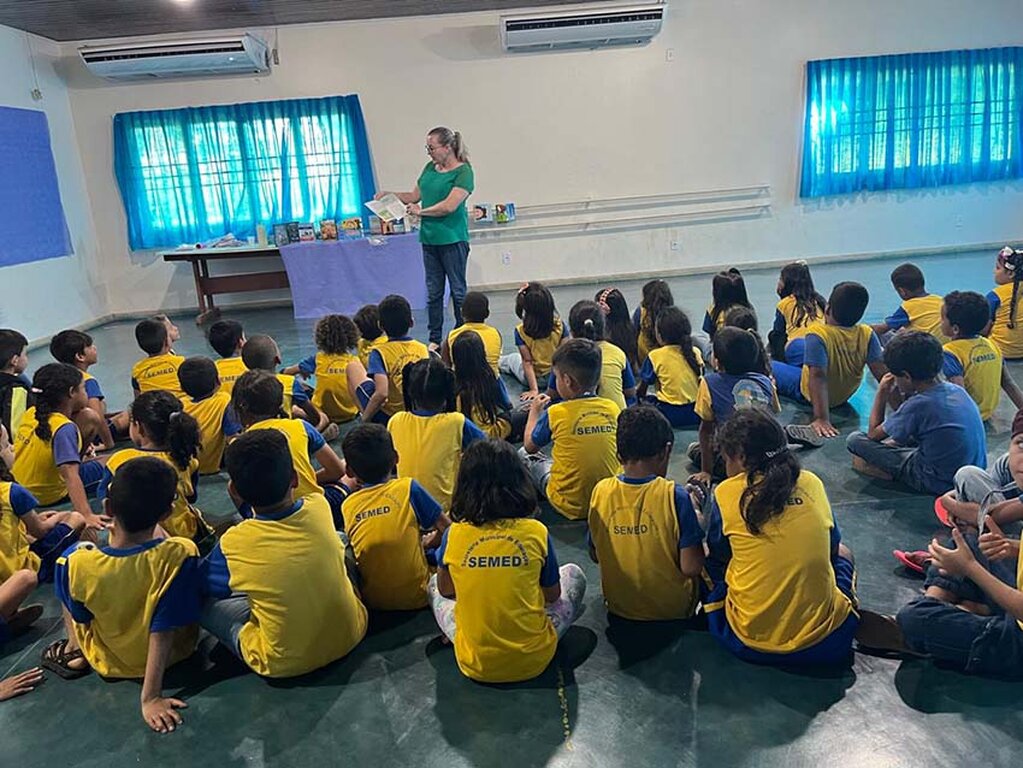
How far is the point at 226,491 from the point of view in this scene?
329 cm

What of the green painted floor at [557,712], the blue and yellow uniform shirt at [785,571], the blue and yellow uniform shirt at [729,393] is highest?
the blue and yellow uniform shirt at [729,393]

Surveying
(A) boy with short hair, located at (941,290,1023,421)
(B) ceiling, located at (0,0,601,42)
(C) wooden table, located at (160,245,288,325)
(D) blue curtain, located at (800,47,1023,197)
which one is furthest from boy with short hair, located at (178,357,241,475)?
(D) blue curtain, located at (800,47,1023,197)

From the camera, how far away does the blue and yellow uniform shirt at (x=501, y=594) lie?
181 centimetres

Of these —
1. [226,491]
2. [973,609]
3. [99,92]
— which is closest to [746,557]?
[973,609]

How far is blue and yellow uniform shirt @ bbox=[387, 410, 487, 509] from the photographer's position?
2.61m

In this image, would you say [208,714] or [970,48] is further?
[970,48]

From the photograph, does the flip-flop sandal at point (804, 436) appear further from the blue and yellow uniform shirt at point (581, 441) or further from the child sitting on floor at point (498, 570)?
the child sitting on floor at point (498, 570)

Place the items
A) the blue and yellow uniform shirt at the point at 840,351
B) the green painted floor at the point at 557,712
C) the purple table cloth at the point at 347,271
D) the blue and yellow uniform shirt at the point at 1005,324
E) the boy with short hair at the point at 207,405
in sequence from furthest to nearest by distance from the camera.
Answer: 1. the purple table cloth at the point at 347,271
2. the blue and yellow uniform shirt at the point at 1005,324
3. the blue and yellow uniform shirt at the point at 840,351
4. the boy with short hair at the point at 207,405
5. the green painted floor at the point at 557,712

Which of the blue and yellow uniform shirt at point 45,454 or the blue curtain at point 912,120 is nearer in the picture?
the blue and yellow uniform shirt at point 45,454

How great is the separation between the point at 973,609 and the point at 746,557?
2.05ft

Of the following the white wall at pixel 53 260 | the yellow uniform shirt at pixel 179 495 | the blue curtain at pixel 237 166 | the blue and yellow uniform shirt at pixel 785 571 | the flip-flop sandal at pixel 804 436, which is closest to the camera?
the blue and yellow uniform shirt at pixel 785 571

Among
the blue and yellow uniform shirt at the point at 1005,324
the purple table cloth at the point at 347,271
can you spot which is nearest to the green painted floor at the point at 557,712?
the blue and yellow uniform shirt at the point at 1005,324

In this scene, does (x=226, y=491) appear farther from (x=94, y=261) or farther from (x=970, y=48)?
(x=970, y=48)

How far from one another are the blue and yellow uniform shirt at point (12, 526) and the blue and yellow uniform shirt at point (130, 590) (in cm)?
45
